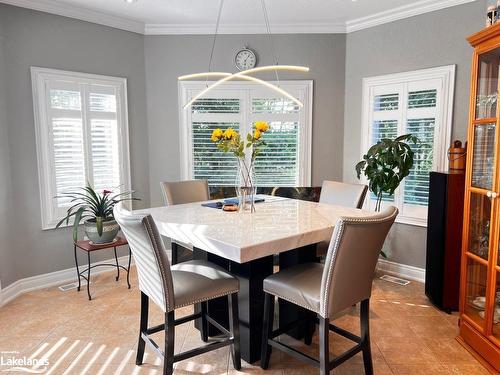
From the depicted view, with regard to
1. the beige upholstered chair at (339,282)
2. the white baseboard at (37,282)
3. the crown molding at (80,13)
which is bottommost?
the white baseboard at (37,282)

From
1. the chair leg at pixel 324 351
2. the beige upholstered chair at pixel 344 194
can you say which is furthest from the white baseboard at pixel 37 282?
the chair leg at pixel 324 351

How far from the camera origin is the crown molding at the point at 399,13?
365cm

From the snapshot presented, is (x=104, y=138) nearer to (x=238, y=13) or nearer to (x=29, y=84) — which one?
(x=29, y=84)

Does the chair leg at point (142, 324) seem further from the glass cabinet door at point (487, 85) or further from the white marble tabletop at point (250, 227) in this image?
the glass cabinet door at point (487, 85)

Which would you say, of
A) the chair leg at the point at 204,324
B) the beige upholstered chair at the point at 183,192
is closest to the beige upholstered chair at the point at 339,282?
the chair leg at the point at 204,324

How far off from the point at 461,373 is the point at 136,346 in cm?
220

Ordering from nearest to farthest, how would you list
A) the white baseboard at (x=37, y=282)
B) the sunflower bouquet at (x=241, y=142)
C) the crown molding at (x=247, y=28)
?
the sunflower bouquet at (x=241, y=142), the white baseboard at (x=37, y=282), the crown molding at (x=247, y=28)

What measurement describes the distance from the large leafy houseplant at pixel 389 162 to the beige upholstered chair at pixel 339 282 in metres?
1.74

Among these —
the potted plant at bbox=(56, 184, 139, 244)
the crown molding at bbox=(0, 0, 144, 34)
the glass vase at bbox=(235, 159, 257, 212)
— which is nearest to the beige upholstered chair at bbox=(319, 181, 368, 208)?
the glass vase at bbox=(235, 159, 257, 212)

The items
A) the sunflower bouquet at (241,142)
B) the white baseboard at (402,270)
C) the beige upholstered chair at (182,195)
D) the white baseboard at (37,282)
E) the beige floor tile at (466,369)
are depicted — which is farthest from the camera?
the white baseboard at (402,270)

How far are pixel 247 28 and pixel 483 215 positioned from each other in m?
3.18

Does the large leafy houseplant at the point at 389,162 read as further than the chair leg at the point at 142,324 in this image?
Yes

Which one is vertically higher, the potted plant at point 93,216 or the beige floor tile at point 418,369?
the potted plant at point 93,216

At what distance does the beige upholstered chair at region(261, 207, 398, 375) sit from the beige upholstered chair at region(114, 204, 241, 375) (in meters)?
0.25
